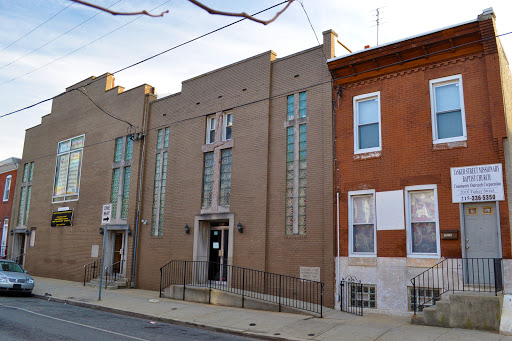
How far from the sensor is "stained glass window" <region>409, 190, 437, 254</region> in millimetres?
12195

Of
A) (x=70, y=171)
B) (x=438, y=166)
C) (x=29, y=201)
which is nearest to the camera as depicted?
(x=438, y=166)

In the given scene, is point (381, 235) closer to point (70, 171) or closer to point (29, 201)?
point (70, 171)

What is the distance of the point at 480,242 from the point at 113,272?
1659cm

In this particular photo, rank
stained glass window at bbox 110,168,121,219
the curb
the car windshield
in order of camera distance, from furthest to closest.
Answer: stained glass window at bbox 110,168,121,219, the car windshield, the curb

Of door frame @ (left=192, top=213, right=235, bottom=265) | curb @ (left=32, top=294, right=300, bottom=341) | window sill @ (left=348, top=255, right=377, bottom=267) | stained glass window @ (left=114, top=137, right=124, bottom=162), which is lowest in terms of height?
curb @ (left=32, top=294, right=300, bottom=341)

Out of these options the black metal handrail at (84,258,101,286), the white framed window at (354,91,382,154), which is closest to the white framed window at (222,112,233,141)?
the white framed window at (354,91,382,154)

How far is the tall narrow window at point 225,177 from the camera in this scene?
17297 mm

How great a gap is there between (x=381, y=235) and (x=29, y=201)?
23.9 meters

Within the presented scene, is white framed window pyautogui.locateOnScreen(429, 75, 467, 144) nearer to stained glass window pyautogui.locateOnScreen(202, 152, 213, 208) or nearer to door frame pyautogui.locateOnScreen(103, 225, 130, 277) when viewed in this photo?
stained glass window pyautogui.locateOnScreen(202, 152, 213, 208)

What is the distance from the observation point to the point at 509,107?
41.2 feet

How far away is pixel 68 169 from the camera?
2533 centimetres

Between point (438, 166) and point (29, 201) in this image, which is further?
point (29, 201)

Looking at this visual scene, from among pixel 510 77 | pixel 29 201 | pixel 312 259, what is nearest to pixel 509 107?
pixel 510 77

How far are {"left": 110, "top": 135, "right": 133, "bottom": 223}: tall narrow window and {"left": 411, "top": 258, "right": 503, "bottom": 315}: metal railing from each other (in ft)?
46.7
